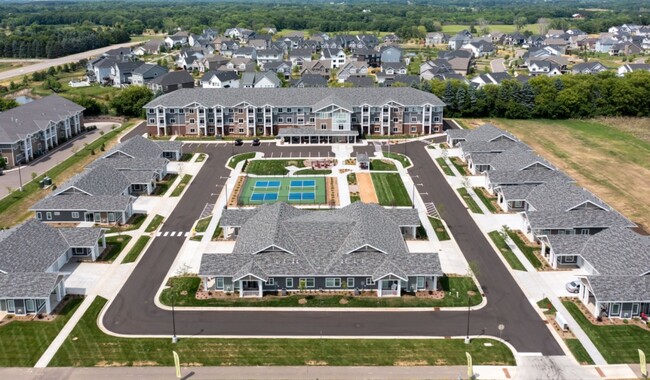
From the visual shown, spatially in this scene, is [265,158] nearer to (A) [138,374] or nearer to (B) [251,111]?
(B) [251,111]

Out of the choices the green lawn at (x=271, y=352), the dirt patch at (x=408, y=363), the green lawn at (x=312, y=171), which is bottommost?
the dirt patch at (x=408, y=363)

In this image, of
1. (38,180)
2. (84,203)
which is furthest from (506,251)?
(38,180)

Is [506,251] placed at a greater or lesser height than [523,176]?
lesser

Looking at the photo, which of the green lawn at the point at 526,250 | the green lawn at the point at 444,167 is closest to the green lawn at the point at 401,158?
the green lawn at the point at 444,167

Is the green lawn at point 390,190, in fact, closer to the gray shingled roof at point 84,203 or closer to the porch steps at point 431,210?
the porch steps at point 431,210

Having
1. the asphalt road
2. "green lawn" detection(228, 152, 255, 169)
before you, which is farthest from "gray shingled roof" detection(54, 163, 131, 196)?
the asphalt road

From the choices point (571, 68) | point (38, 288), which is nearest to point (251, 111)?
point (38, 288)

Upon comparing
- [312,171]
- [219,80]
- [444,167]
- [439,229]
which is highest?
[219,80]

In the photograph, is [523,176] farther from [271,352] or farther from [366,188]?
[271,352]
